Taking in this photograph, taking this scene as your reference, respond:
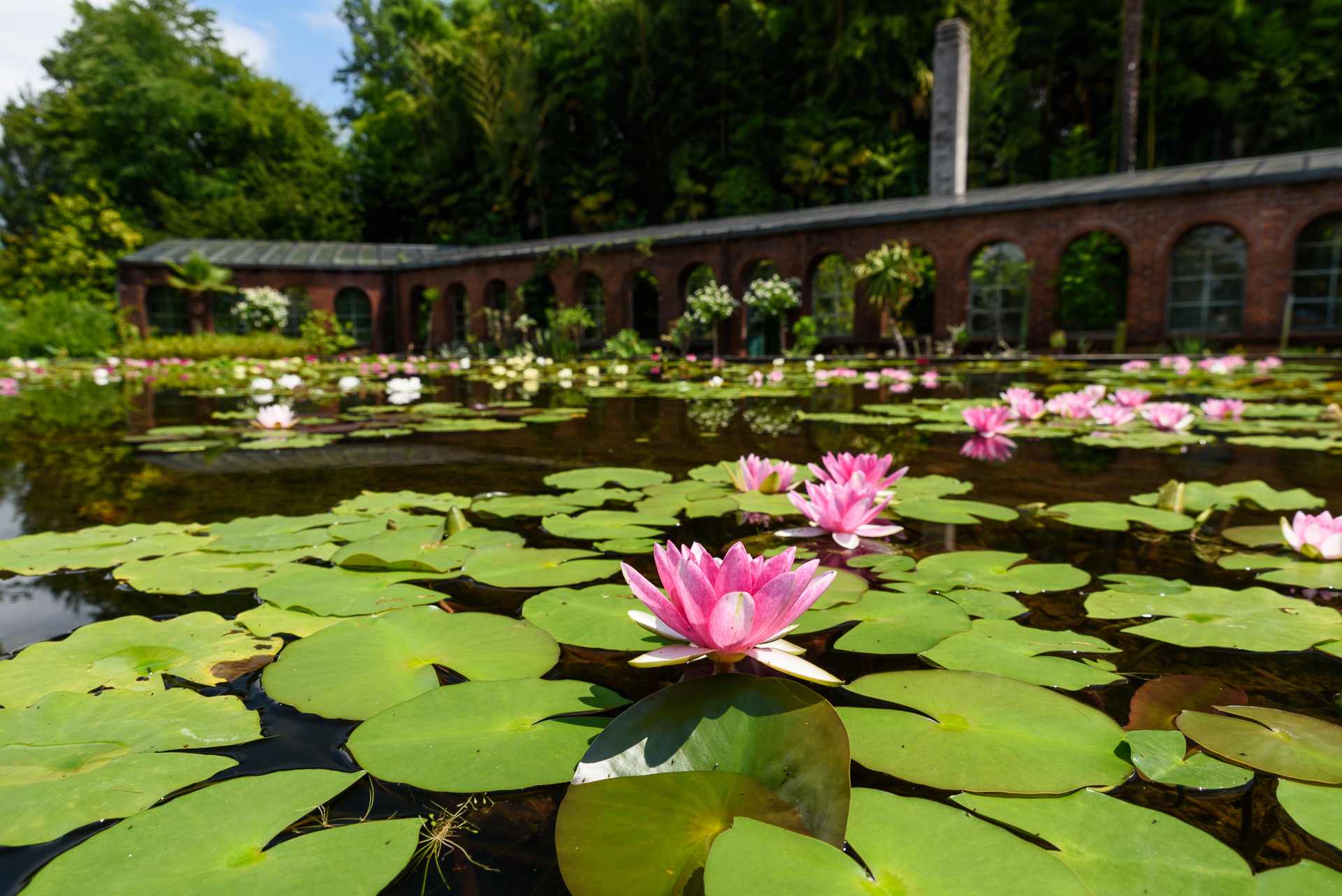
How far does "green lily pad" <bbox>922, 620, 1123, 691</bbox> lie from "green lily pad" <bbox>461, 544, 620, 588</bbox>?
0.55 metres

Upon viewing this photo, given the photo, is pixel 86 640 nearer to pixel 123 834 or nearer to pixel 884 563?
pixel 123 834

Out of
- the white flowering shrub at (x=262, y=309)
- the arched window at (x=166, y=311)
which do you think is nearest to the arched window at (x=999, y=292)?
the white flowering shrub at (x=262, y=309)

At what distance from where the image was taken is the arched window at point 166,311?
17219 millimetres

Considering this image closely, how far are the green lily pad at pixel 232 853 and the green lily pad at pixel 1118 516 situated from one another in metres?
1.38

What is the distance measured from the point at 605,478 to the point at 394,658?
1077mm

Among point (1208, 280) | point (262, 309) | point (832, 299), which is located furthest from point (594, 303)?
point (1208, 280)

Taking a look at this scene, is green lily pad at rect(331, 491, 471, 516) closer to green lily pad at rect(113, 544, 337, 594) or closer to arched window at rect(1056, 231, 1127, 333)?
Result: green lily pad at rect(113, 544, 337, 594)

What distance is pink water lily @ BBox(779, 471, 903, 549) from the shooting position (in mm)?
1173

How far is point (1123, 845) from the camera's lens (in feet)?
1.70

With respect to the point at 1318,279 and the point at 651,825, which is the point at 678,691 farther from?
the point at 1318,279

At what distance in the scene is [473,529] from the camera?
1.42m

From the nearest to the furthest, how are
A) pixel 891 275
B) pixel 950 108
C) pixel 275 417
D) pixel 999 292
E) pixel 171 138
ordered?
pixel 275 417, pixel 891 275, pixel 999 292, pixel 950 108, pixel 171 138

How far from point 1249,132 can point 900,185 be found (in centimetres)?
853

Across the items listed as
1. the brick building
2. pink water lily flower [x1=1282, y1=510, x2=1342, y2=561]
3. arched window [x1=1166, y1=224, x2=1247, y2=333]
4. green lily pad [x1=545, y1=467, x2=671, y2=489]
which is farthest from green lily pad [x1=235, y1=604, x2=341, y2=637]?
arched window [x1=1166, y1=224, x2=1247, y2=333]
